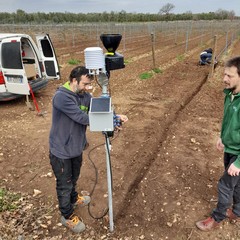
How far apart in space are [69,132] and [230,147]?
1681 millimetres

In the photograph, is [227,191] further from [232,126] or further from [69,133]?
[69,133]

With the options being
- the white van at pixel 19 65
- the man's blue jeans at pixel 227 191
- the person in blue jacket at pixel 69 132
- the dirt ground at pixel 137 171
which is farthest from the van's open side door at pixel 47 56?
the man's blue jeans at pixel 227 191

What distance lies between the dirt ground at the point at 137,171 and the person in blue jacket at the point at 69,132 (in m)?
0.49

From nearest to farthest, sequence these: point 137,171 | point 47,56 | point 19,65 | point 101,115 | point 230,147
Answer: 1. point 101,115
2. point 230,147
3. point 137,171
4. point 19,65
5. point 47,56

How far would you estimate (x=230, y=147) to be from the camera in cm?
272

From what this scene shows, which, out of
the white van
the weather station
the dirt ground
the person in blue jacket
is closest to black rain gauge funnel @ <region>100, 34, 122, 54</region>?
the weather station

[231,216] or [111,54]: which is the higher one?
[111,54]

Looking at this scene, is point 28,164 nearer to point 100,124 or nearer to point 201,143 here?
point 100,124

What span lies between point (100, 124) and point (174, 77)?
325 inches

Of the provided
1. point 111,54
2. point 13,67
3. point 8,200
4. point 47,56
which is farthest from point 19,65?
point 111,54

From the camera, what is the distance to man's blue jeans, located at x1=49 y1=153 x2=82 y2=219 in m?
2.84

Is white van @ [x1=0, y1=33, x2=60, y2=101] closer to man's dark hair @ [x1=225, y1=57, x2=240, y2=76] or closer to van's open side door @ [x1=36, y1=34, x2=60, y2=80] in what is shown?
van's open side door @ [x1=36, y1=34, x2=60, y2=80]

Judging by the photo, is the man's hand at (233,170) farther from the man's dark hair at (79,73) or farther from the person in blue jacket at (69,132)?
the man's dark hair at (79,73)

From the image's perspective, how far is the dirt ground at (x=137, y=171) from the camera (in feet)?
10.5
